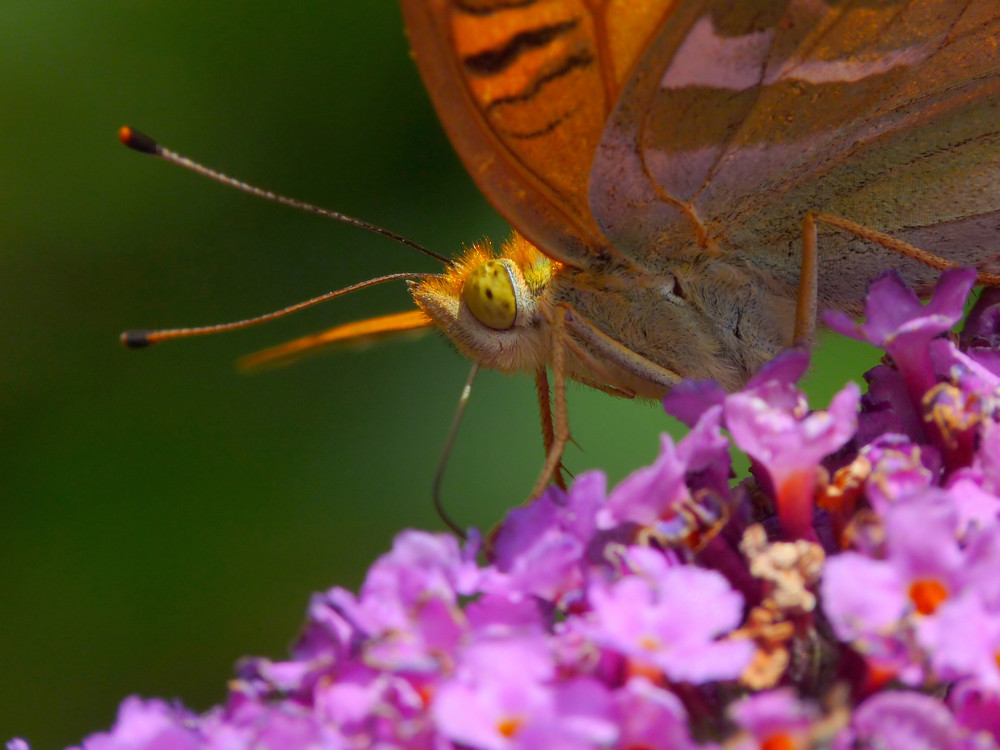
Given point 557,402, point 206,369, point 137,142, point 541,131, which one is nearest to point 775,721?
point 557,402

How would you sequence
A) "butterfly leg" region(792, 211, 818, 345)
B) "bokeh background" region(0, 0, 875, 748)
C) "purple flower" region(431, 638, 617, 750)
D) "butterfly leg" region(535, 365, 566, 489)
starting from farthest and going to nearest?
1. "bokeh background" region(0, 0, 875, 748)
2. "butterfly leg" region(535, 365, 566, 489)
3. "butterfly leg" region(792, 211, 818, 345)
4. "purple flower" region(431, 638, 617, 750)

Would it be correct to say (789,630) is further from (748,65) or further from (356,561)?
(356,561)

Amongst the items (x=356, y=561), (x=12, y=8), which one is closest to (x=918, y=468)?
(x=356, y=561)

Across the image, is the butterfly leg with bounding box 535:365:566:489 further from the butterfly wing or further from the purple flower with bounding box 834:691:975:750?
the purple flower with bounding box 834:691:975:750

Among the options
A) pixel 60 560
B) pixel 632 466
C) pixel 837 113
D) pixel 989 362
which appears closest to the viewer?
pixel 989 362

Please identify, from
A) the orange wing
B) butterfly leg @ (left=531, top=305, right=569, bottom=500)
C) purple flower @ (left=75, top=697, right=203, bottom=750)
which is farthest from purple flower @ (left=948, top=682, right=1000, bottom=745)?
the orange wing

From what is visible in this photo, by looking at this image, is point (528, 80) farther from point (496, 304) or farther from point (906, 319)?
point (906, 319)

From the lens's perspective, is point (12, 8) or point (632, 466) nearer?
point (12, 8)
